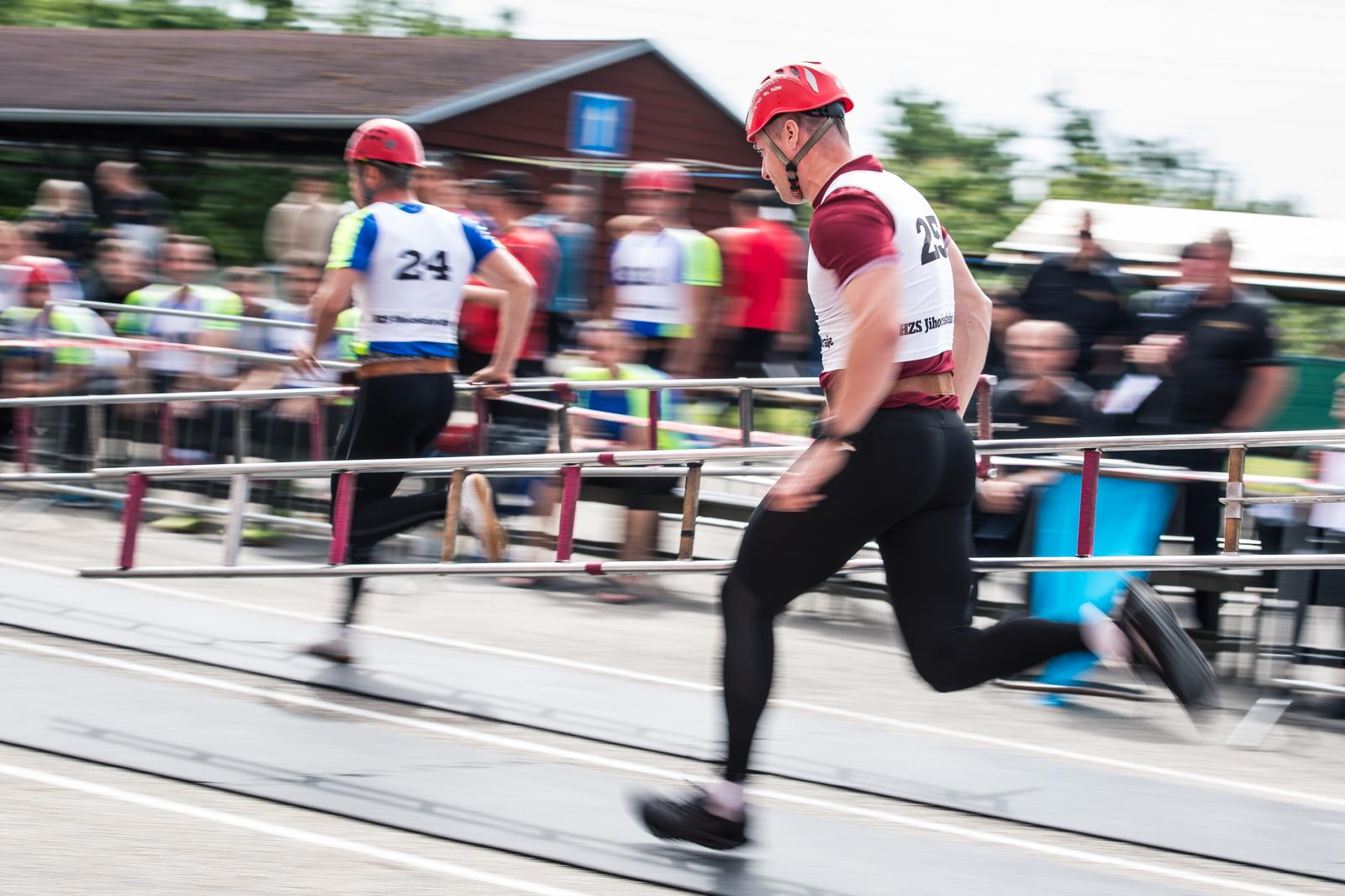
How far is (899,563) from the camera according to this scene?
4547 millimetres

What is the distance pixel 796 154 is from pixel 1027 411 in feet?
12.7

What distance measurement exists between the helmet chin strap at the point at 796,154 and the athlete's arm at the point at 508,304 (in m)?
2.47

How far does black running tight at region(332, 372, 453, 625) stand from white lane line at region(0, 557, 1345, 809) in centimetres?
90

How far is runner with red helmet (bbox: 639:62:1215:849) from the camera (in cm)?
436

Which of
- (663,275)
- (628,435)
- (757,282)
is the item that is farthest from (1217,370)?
(663,275)

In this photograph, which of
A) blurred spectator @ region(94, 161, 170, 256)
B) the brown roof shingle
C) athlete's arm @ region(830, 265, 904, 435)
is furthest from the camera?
the brown roof shingle

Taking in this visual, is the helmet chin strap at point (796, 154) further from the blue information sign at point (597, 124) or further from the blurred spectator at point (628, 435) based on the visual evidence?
the blue information sign at point (597, 124)

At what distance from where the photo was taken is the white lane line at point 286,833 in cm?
436

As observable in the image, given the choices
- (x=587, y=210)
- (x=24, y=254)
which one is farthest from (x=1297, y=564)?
(x=24, y=254)

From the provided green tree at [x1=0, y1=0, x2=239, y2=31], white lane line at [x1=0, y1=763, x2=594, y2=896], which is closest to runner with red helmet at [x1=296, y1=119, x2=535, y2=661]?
white lane line at [x1=0, y1=763, x2=594, y2=896]

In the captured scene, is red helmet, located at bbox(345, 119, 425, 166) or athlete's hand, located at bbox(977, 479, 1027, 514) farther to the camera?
athlete's hand, located at bbox(977, 479, 1027, 514)

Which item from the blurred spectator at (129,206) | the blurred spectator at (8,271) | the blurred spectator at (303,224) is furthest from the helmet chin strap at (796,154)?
the blurred spectator at (129,206)

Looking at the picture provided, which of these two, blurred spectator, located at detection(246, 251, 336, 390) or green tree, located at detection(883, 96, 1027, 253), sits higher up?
green tree, located at detection(883, 96, 1027, 253)

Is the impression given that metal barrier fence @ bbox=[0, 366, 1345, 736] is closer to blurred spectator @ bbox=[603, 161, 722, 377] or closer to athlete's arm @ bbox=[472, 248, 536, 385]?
athlete's arm @ bbox=[472, 248, 536, 385]
